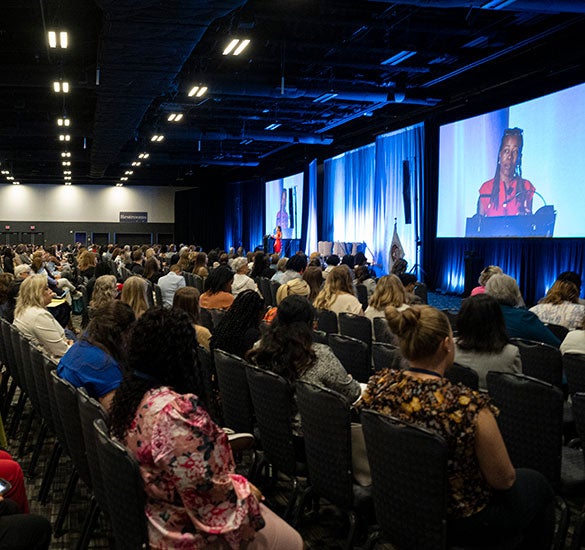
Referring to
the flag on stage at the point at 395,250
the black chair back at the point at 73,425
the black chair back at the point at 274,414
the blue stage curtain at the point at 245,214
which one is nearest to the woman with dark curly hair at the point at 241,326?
the black chair back at the point at 274,414

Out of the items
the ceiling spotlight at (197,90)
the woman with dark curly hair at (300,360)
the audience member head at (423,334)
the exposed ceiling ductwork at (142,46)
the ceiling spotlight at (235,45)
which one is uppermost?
the ceiling spotlight at (235,45)

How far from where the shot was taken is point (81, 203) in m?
35.9

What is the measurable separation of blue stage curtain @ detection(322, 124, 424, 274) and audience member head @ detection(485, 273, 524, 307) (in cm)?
1086

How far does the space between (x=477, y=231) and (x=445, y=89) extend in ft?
11.7

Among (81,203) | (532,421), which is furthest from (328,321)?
(81,203)


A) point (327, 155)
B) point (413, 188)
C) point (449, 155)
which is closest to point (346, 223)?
point (327, 155)

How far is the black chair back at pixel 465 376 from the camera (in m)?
3.58

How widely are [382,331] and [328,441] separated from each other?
116 inches

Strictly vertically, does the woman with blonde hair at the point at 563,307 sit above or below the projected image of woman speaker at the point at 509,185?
below

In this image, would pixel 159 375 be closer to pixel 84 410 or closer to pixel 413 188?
pixel 84 410

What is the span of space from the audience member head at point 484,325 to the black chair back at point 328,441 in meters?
A: 1.32

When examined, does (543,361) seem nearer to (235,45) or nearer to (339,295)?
(339,295)

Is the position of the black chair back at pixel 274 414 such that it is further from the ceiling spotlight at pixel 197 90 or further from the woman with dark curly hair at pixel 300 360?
the ceiling spotlight at pixel 197 90

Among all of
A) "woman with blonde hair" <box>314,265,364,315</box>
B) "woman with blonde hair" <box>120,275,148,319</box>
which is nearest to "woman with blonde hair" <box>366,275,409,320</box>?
"woman with blonde hair" <box>314,265,364,315</box>
